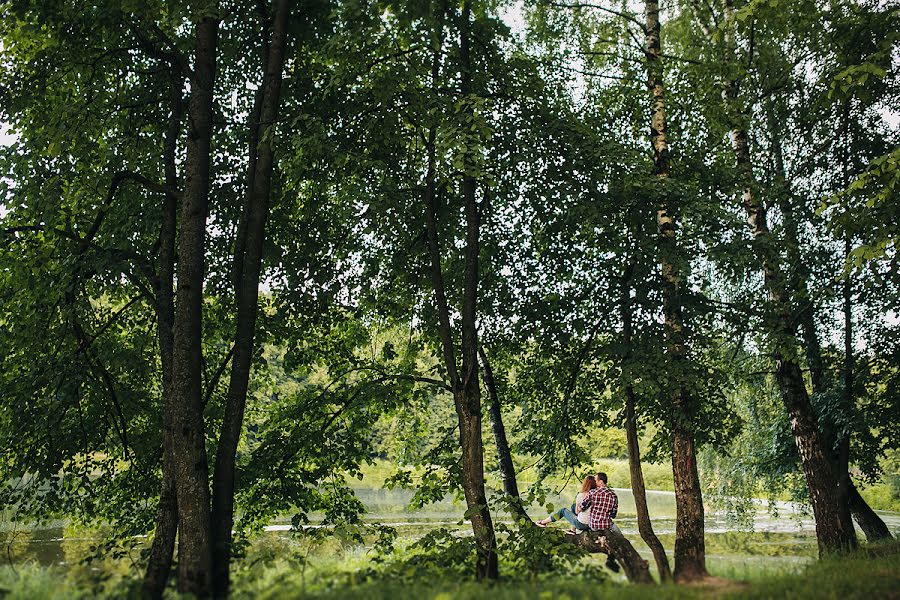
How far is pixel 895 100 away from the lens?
12.7 meters

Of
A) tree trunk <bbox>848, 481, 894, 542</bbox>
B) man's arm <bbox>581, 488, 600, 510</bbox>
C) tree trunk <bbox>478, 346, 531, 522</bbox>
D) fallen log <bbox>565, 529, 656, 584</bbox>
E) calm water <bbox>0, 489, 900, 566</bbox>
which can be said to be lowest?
calm water <bbox>0, 489, 900, 566</bbox>

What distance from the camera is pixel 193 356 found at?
816 cm

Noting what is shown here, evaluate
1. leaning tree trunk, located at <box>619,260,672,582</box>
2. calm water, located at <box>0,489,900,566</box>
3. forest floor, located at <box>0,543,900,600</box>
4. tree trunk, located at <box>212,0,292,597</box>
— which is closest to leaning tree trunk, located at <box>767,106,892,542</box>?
calm water, located at <box>0,489,900,566</box>

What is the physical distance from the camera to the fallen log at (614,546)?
9414 millimetres

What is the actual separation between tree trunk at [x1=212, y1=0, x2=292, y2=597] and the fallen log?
4.34m

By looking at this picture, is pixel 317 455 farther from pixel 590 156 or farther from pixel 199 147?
pixel 590 156

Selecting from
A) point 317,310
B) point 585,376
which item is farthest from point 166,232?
point 585,376

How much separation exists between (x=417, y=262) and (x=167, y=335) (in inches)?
166

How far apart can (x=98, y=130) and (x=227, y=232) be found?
95.4 inches

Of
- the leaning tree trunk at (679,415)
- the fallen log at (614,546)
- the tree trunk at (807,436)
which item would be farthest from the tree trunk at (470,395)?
the tree trunk at (807,436)

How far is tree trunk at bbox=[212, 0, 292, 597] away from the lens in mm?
7980

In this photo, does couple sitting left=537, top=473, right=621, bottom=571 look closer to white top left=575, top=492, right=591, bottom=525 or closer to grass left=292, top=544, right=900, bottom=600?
white top left=575, top=492, right=591, bottom=525

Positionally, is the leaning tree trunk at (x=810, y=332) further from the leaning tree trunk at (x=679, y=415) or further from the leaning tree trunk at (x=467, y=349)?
the leaning tree trunk at (x=467, y=349)

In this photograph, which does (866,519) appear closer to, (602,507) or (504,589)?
(602,507)
